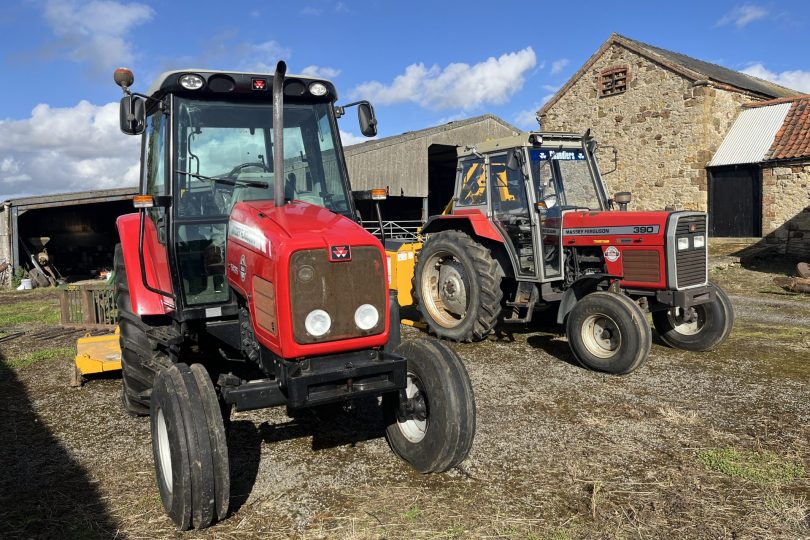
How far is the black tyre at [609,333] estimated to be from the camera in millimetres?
5121

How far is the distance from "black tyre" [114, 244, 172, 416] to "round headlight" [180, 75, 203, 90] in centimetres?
Answer: 164

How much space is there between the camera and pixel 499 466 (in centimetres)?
351

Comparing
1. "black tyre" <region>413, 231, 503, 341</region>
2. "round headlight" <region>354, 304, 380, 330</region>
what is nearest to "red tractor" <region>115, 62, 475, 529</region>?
"round headlight" <region>354, 304, 380, 330</region>

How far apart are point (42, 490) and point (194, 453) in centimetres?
136

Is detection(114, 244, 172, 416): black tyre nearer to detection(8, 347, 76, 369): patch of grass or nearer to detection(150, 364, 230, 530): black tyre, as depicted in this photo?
detection(150, 364, 230, 530): black tyre

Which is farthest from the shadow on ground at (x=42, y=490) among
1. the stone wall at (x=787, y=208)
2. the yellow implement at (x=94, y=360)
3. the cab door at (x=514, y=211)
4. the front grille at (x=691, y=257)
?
the stone wall at (x=787, y=208)

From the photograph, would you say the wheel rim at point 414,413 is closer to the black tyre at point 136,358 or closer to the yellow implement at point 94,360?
the black tyre at point 136,358

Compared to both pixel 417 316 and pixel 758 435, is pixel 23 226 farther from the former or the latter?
pixel 758 435

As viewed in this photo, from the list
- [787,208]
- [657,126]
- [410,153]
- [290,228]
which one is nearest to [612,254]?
[290,228]

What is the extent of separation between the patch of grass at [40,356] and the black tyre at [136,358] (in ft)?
8.67

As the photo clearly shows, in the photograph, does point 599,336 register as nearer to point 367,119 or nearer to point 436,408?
point 436,408

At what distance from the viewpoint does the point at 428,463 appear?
10.6 feet

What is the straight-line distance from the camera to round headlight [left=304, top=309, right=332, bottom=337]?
9.12 feet

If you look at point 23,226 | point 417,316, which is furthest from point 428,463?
point 23,226
